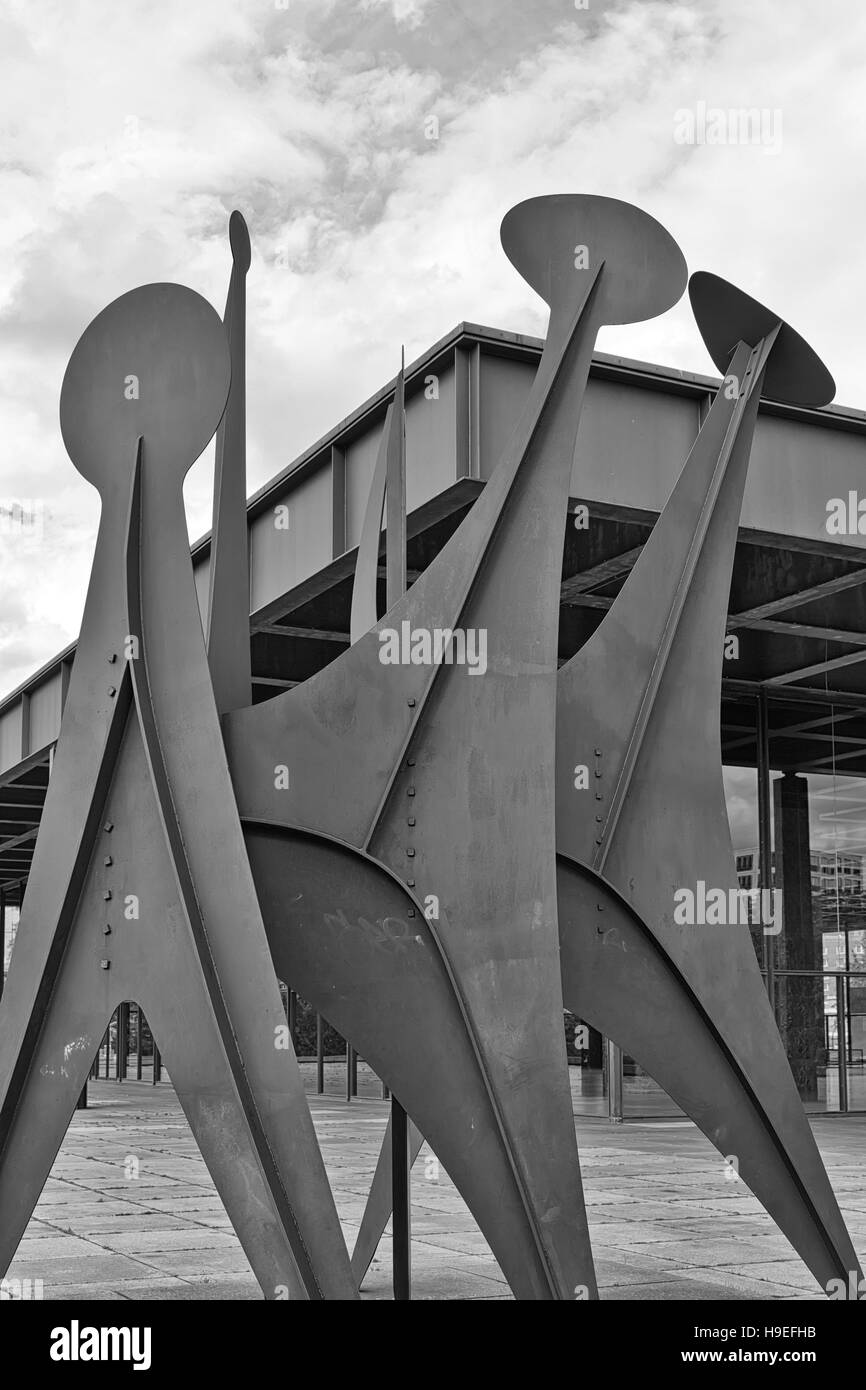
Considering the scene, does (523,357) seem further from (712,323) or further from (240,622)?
(240,622)

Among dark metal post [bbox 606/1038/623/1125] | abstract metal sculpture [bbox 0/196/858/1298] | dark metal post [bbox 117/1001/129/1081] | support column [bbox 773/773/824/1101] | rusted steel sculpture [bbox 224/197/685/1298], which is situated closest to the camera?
abstract metal sculpture [bbox 0/196/858/1298]

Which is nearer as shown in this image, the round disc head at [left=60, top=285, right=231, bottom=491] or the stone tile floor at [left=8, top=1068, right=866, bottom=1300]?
the round disc head at [left=60, top=285, right=231, bottom=491]

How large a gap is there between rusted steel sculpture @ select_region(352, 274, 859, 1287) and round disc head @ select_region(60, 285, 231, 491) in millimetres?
2273

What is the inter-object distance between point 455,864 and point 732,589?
991 centimetres

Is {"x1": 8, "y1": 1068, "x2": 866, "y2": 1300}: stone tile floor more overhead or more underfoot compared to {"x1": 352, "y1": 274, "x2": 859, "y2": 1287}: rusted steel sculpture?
more underfoot

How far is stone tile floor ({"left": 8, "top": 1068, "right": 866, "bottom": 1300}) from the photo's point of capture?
337 inches

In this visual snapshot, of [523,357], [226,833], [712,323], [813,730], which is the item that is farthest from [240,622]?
[813,730]

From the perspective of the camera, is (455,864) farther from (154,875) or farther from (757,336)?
(757,336)

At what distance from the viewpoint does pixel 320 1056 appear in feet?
88.9

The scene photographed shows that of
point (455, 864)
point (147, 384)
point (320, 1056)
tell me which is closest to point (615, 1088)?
point (320, 1056)

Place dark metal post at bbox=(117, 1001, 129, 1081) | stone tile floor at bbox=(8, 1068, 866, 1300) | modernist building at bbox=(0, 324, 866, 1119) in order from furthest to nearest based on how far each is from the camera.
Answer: dark metal post at bbox=(117, 1001, 129, 1081)
modernist building at bbox=(0, 324, 866, 1119)
stone tile floor at bbox=(8, 1068, 866, 1300)

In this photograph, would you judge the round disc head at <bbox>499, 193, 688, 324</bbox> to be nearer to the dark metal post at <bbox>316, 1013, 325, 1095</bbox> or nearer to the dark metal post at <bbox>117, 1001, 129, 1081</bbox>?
the dark metal post at <bbox>316, 1013, 325, 1095</bbox>

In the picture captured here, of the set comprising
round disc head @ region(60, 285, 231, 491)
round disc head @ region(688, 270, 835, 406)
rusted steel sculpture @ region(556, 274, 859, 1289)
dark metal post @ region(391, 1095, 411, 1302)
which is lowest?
dark metal post @ region(391, 1095, 411, 1302)

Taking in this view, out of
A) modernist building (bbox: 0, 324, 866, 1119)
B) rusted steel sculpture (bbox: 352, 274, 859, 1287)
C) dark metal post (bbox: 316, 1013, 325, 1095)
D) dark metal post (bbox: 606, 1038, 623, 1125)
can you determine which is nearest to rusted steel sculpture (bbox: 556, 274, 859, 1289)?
rusted steel sculpture (bbox: 352, 274, 859, 1287)
